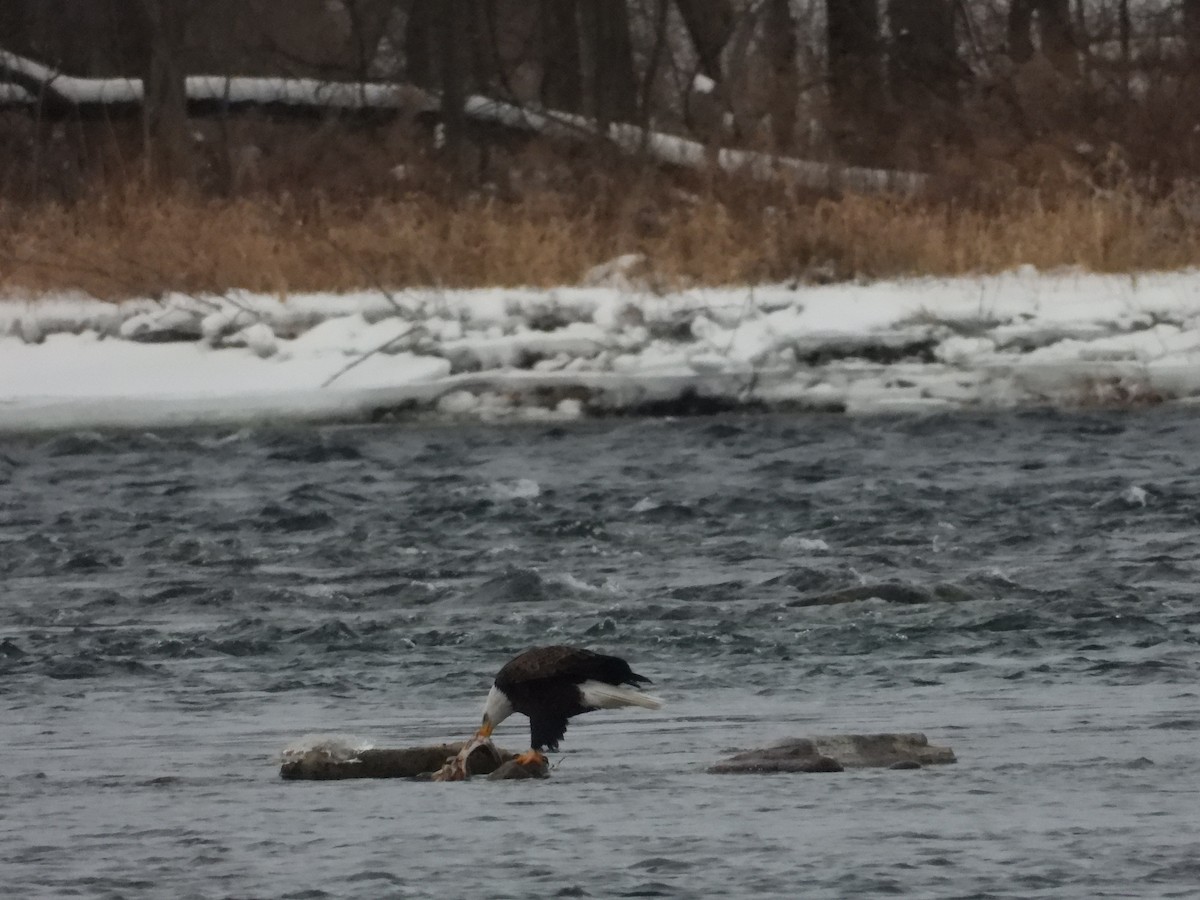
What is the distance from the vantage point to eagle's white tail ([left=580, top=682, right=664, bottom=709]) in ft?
21.7

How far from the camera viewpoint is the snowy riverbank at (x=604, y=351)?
14891 mm

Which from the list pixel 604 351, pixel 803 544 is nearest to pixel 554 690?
pixel 803 544

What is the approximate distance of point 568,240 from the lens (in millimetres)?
16938

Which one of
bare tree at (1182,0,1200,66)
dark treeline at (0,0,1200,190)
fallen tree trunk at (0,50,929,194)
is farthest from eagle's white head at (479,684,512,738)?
bare tree at (1182,0,1200,66)

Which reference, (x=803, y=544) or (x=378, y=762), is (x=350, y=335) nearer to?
(x=803, y=544)

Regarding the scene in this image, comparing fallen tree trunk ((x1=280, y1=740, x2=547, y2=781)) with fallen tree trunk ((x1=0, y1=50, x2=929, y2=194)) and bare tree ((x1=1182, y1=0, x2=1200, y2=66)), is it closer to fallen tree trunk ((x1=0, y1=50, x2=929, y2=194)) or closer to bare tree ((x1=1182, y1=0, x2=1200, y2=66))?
fallen tree trunk ((x1=0, y1=50, x2=929, y2=194))

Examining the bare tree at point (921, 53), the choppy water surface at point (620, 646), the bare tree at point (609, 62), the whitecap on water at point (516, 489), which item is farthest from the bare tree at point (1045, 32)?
the whitecap on water at point (516, 489)

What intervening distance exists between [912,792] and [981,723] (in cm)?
96

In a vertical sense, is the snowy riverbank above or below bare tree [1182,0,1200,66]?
below

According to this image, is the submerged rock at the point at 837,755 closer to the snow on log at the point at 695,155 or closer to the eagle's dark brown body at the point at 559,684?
the eagle's dark brown body at the point at 559,684

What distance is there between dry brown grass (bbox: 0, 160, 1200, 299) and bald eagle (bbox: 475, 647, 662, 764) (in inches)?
381

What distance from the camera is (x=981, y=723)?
6801 millimetres

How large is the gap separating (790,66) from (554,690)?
53.9 feet

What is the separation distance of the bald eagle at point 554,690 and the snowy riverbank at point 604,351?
8172mm
